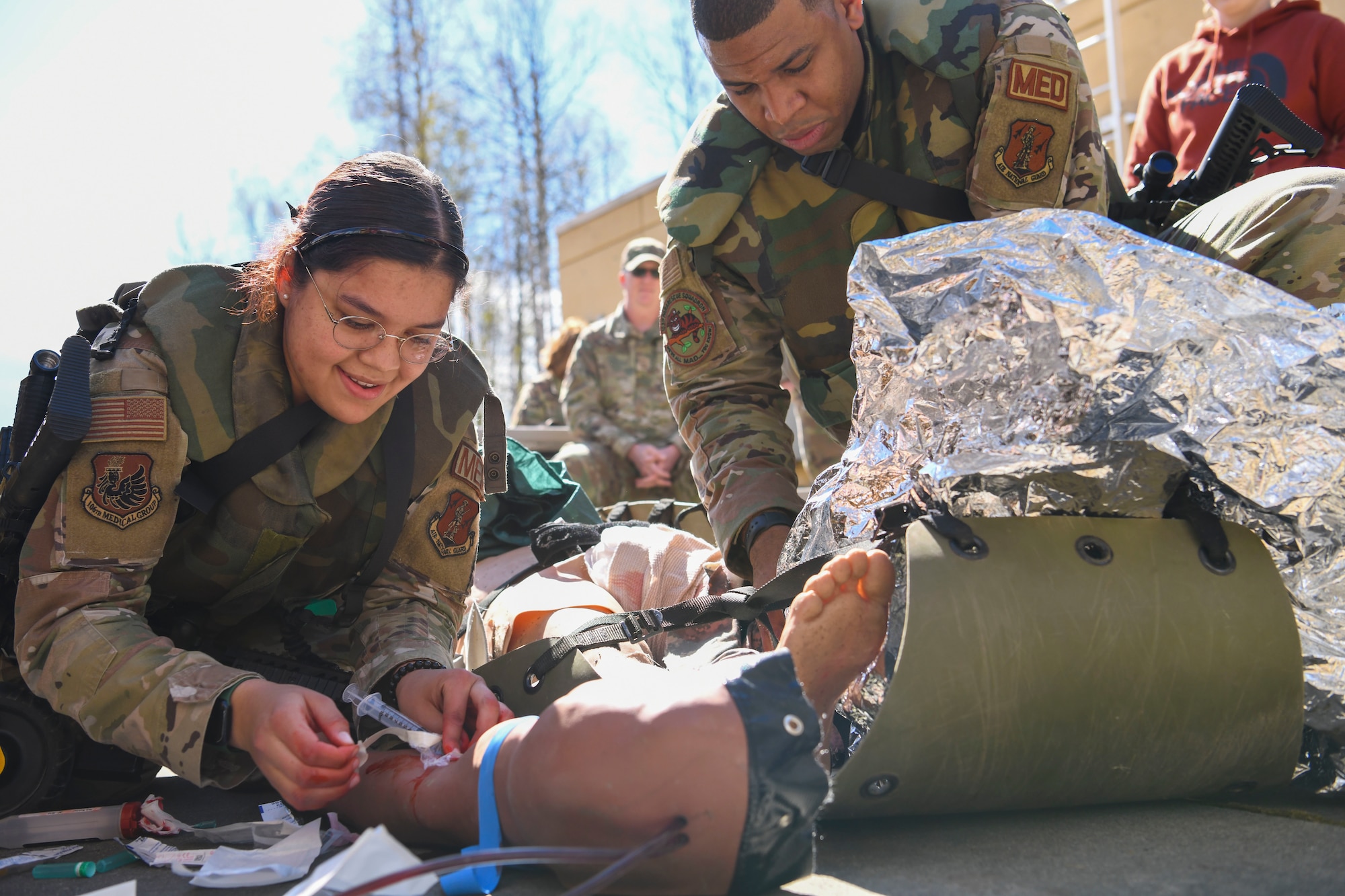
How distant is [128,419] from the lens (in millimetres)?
1418

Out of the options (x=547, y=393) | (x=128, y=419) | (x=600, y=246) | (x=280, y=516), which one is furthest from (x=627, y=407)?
(x=600, y=246)

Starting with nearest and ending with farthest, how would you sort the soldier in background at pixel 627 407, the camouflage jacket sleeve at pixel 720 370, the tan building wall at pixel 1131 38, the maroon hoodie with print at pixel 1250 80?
the camouflage jacket sleeve at pixel 720 370
the maroon hoodie with print at pixel 1250 80
the soldier in background at pixel 627 407
the tan building wall at pixel 1131 38

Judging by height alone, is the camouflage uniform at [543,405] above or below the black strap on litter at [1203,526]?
above

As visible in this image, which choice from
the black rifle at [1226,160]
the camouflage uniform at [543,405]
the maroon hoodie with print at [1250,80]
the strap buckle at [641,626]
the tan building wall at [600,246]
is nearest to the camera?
the strap buckle at [641,626]

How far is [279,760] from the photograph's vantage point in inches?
45.5

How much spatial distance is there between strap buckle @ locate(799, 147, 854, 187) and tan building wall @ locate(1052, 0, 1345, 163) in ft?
12.1

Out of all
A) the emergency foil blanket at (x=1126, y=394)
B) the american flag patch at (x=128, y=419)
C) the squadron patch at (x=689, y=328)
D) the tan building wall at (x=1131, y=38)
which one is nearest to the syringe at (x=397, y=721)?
the american flag patch at (x=128, y=419)

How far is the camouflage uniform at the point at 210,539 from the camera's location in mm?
1301

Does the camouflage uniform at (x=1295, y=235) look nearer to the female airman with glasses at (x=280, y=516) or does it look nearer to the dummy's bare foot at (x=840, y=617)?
the dummy's bare foot at (x=840, y=617)

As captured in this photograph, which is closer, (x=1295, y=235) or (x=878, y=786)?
(x=878, y=786)

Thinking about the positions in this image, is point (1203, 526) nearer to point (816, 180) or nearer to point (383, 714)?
point (383, 714)

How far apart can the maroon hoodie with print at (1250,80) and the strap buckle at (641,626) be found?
2133 millimetres

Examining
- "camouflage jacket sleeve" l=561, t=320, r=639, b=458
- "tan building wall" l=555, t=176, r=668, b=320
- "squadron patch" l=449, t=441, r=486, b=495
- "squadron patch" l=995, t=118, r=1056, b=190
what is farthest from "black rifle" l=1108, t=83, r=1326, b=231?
"tan building wall" l=555, t=176, r=668, b=320

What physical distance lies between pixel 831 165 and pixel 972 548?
1149 millimetres
